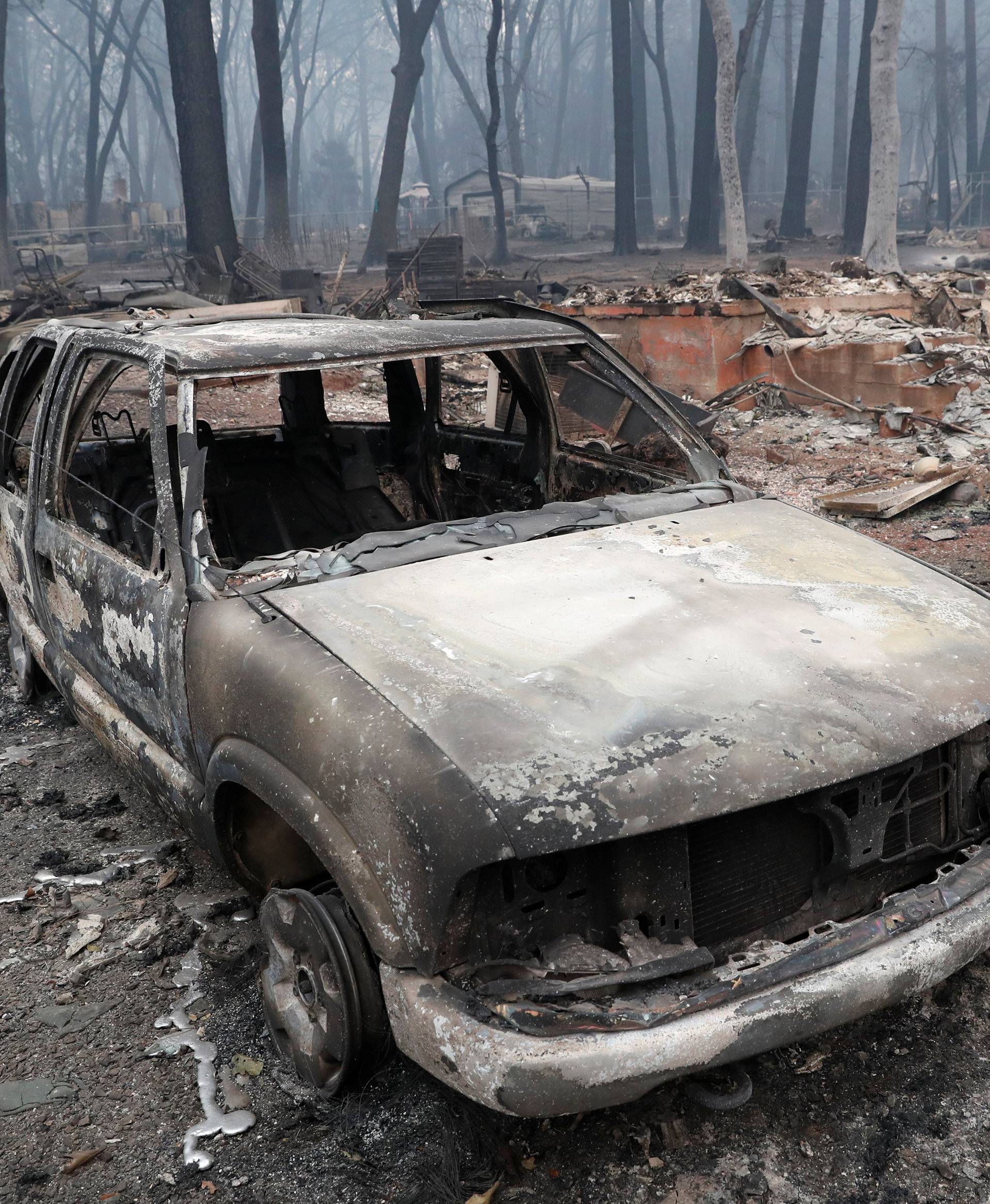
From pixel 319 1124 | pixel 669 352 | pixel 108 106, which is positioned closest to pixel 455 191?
pixel 108 106

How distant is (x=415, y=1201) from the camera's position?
219cm

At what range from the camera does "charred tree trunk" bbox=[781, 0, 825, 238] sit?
31797 millimetres

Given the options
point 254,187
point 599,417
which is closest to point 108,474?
point 599,417

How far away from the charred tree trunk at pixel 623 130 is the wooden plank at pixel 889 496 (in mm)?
25290

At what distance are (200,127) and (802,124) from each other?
19.4 m

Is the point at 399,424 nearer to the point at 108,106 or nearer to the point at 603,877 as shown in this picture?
the point at 603,877

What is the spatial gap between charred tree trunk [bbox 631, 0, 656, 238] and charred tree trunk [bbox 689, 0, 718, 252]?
3.88 metres

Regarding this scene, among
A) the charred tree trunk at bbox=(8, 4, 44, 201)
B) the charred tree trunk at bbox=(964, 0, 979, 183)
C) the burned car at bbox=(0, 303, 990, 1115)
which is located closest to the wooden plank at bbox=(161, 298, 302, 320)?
the burned car at bbox=(0, 303, 990, 1115)

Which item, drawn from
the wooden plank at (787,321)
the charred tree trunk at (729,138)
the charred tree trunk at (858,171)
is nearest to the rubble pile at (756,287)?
the wooden plank at (787,321)

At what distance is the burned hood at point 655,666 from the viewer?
2.08 m

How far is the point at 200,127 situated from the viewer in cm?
2147

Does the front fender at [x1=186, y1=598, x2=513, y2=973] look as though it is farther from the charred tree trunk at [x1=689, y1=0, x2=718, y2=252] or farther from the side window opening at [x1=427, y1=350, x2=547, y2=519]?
the charred tree trunk at [x1=689, y1=0, x2=718, y2=252]

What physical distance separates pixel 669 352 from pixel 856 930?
10030 mm

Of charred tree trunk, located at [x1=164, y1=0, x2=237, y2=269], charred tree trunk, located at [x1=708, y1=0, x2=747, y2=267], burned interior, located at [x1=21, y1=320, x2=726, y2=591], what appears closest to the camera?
burned interior, located at [x1=21, y1=320, x2=726, y2=591]
